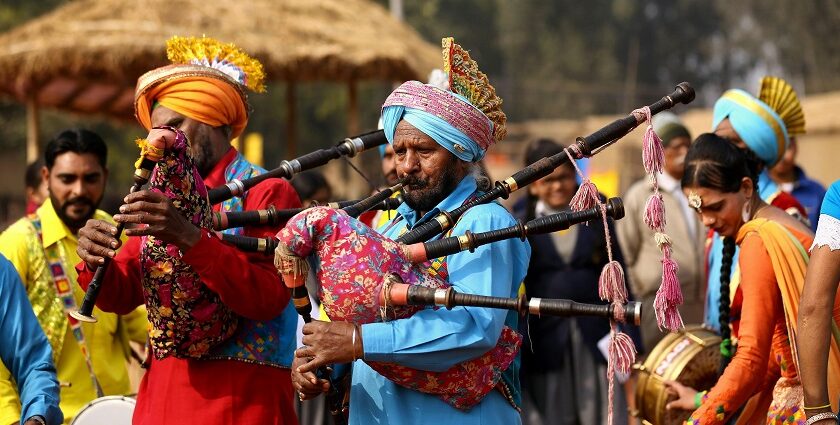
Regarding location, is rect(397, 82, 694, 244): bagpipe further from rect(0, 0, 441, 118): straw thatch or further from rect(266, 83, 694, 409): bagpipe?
rect(0, 0, 441, 118): straw thatch

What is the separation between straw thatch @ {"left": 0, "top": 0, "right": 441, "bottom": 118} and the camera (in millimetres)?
13820

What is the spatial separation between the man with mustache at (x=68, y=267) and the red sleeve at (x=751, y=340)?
293 cm

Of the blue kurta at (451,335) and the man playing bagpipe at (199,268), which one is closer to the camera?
the blue kurta at (451,335)

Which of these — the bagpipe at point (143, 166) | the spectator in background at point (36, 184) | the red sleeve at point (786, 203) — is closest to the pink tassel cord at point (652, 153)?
the bagpipe at point (143, 166)

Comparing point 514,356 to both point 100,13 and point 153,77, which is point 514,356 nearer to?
point 153,77

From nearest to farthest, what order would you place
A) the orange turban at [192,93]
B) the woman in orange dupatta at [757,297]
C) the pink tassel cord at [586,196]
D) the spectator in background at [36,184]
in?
1. the pink tassel cord at [586,196]
2. the woman in orange dupatta at [757,297]
3. the orange turban at [192,93]
4. the spectator in background at [36,184]

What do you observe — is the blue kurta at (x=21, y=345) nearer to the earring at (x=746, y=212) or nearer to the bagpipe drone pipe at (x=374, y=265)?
the bagpipe drone pipe at (x=374, y=265)

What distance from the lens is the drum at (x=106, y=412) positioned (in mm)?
5234

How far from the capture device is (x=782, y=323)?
4.79 metres

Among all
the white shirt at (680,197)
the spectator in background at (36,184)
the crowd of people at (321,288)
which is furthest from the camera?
the white shirt at (680,197)

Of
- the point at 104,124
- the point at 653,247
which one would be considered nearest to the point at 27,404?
the point at 653,247

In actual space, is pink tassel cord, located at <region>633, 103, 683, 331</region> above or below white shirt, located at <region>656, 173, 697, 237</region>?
below

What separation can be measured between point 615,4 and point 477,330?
51.3 metres

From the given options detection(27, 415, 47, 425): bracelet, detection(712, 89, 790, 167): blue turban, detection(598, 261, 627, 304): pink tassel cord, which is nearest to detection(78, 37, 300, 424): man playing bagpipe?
detection(27, 415, 47, 425): bracelet
